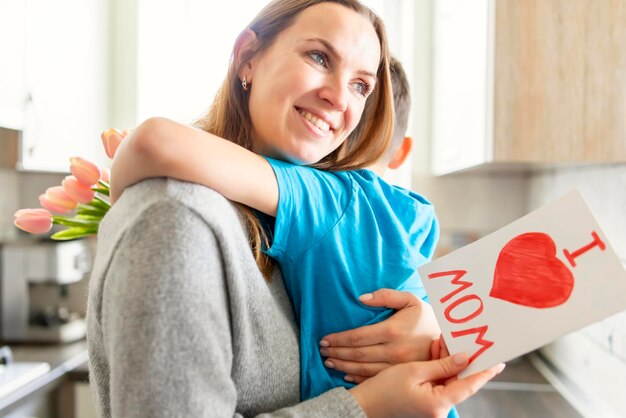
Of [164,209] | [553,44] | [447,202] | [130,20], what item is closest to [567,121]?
[553,44]

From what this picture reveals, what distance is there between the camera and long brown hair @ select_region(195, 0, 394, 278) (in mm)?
846

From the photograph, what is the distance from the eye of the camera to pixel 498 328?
662mm

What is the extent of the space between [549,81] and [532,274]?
1188mm

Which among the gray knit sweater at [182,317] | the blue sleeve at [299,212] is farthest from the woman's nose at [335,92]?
the gray knit sweater at [182,317]

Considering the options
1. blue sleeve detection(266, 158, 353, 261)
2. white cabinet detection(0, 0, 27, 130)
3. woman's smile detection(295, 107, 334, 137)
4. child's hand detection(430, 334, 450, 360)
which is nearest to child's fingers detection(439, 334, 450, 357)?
child's hand detection(430, 334, 450, 360)

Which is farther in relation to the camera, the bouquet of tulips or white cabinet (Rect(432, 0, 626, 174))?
white cabinet (Rect(432, 0, 626, 174))

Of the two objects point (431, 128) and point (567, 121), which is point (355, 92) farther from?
point (431, 128)

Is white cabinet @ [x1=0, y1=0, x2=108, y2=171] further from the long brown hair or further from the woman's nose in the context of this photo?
the woman's nose

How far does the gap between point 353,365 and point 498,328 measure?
7.2 inches

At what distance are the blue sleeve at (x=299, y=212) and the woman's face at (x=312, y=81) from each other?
6cm

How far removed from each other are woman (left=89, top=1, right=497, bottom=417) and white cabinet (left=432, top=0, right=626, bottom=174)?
41.4 inches

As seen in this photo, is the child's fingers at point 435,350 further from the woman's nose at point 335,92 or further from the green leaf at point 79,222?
the green leaf at point 79,222

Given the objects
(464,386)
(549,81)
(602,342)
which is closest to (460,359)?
(464,386)

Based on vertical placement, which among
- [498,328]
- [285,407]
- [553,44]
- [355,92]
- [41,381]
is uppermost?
[553,44]
